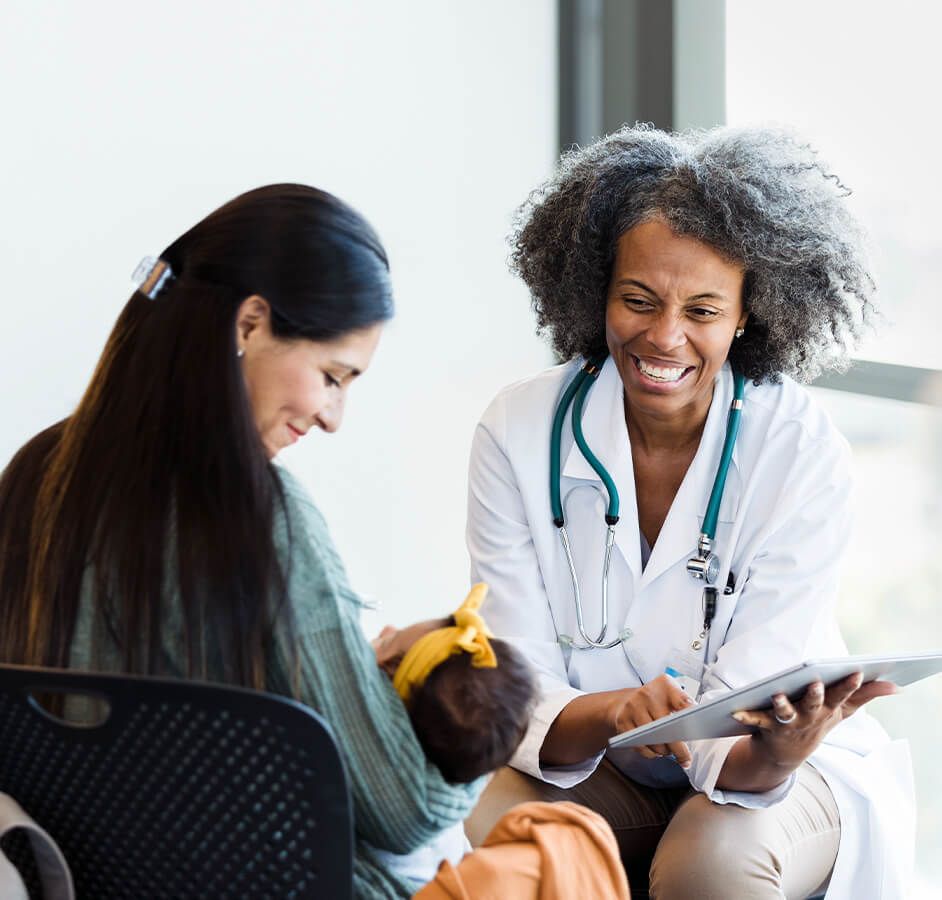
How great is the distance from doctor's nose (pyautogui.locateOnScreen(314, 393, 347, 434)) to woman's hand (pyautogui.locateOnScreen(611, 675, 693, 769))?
565 millimetres

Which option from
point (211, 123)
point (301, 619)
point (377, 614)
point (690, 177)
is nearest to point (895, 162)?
point (690, 177)

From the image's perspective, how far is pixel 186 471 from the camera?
0.97 meters

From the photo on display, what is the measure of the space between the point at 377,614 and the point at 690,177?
1531 mm

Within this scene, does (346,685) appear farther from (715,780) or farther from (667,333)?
(667,333)

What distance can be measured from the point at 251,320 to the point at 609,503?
2.58 feet

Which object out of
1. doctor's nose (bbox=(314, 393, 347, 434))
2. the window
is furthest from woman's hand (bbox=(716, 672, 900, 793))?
the window

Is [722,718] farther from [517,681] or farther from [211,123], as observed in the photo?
[211,123]

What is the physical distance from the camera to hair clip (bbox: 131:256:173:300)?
1.06 metres

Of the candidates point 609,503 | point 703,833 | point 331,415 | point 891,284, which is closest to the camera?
point 331,415

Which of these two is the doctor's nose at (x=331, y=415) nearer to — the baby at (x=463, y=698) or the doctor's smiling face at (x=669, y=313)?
the baby at (x=463, y=698)

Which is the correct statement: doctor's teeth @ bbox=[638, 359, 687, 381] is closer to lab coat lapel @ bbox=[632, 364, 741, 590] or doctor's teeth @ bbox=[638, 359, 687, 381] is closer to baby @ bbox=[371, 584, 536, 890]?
lab coat lapel @ bbox=[632, 364, 741, 590]

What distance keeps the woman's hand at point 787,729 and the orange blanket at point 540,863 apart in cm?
29

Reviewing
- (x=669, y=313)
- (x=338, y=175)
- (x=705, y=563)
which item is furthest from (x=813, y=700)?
(x=338, y=175)

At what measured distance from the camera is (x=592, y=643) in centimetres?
164
